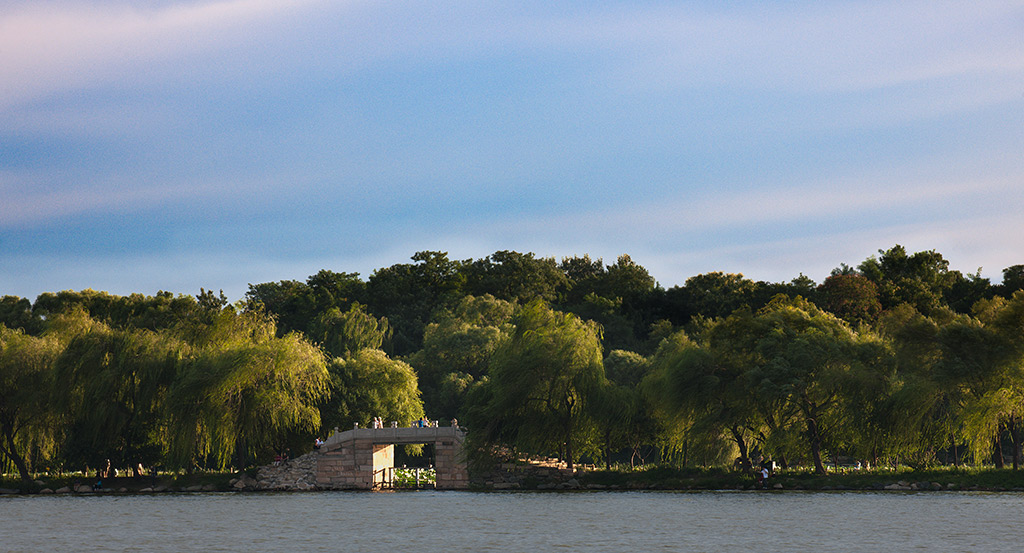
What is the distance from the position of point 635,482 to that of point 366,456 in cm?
1559

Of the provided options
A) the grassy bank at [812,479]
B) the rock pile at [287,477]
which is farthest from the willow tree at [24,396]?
the grassy bank at [812,479]

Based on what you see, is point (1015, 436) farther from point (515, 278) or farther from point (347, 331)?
point (515, 278)

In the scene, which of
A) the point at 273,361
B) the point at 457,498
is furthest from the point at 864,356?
the point at 273,361

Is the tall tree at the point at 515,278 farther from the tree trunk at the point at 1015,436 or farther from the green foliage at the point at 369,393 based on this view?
the tree trunk at the point at 1015,436

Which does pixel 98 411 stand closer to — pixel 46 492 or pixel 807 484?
pixel 46 492

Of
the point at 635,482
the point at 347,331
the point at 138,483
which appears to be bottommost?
the point at 635,482

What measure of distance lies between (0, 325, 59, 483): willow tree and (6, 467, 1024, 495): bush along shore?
2230 millimetres

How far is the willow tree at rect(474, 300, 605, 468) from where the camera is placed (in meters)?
53.3

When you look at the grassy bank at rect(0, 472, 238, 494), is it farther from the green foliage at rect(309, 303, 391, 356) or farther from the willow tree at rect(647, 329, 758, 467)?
the green foliage at rect(309, 303, 391, 356)

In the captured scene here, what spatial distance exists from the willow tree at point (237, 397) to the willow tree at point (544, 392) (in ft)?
34.8

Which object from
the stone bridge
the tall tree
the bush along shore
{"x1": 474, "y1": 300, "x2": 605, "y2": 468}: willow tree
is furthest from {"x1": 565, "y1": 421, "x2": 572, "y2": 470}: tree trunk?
the tall tree

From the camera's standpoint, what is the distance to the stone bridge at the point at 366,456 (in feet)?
194

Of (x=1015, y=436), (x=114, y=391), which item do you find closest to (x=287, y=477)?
(x=114, y=391)

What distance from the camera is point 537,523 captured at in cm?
3644
